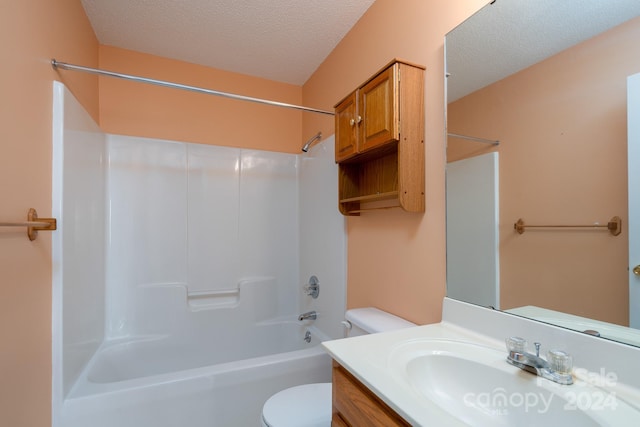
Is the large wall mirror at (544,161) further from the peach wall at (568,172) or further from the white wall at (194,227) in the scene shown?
the white wall at (194,227)

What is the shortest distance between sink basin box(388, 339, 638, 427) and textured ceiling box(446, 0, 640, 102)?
0.90 meters

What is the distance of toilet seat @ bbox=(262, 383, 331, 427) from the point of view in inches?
44.3

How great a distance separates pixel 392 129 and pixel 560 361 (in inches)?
35.3

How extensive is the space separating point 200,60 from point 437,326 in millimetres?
2476

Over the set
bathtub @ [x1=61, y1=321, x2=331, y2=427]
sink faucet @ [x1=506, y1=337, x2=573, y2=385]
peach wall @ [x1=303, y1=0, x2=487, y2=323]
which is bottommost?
bathtub @ [x1=61, y1=321, x2=331, y2=427]

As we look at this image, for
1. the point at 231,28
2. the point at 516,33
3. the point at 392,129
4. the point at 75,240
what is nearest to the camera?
the point at 516,33

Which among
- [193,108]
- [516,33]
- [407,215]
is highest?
[193,108]

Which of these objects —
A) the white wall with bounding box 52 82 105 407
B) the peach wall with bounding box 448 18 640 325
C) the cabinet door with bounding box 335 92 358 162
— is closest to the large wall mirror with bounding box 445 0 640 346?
the peach wall with bounding box 448 18 640 325

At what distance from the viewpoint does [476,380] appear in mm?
792

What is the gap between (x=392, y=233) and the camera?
1415mm

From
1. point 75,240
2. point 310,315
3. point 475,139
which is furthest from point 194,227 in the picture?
point 475,139

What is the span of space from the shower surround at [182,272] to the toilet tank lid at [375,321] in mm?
394

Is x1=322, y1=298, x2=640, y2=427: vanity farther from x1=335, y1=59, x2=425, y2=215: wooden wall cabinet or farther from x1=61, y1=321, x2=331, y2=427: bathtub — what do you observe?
x1=61, y1=321, x2=331, y2=427: bathtub

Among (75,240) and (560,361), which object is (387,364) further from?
(75,240)
